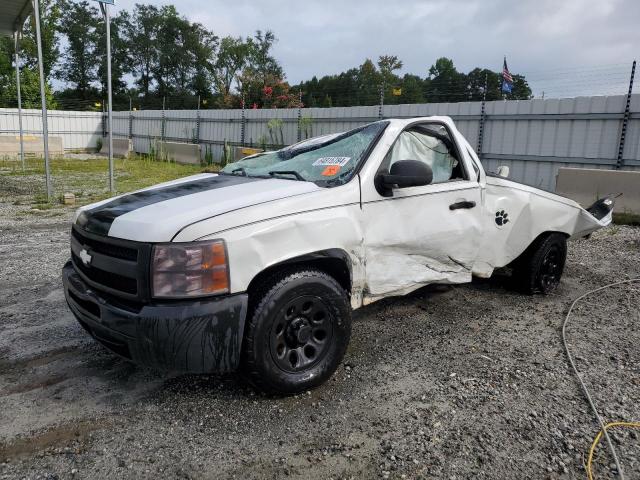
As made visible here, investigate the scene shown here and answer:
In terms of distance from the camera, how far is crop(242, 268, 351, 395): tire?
273 centimetres

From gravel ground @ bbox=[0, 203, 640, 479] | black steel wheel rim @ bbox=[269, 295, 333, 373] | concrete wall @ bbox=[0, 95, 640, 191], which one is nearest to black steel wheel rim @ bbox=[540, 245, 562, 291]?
gravel ground @ bbox=[0, 203, 640, 479]

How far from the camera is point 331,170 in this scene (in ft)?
11.2

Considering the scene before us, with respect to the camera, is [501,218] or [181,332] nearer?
[181,332]

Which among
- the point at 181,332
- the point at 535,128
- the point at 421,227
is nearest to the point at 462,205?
the point at 421,227

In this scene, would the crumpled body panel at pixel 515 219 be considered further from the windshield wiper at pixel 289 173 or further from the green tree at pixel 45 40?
the green tree at pixel 45 40

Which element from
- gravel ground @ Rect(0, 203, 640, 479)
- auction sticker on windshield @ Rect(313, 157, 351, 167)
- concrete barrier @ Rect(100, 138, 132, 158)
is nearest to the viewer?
gravel ground @ Rect(0, 203, 640, 479)

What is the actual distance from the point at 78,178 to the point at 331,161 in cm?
1355

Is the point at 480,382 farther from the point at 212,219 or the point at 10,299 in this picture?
the point at 10,299

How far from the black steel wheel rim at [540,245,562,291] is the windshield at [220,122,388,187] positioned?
2366mm

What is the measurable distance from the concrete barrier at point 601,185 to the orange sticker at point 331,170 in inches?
282

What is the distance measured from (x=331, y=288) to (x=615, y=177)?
773cm

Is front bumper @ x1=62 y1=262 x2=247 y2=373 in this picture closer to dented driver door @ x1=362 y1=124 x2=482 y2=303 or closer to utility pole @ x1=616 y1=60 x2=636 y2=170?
dented driver door @ x1=362 y1=124 x2=482 y2=303

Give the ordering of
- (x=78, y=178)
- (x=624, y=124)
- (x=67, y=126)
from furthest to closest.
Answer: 1. (x=67, y=126)
2. (x=78, y=178)
3. (x=624, y=124)

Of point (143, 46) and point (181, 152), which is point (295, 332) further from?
point (143, 46)
